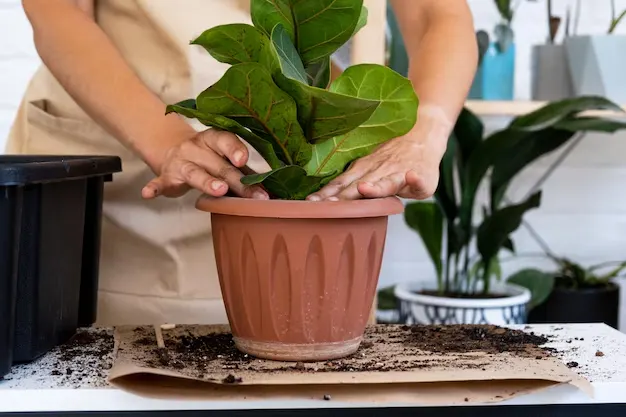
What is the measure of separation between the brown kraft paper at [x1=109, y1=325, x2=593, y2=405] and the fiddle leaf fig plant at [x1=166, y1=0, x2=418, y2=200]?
15cm

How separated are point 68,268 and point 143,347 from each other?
0.11 m

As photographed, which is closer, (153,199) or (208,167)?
(208,167)

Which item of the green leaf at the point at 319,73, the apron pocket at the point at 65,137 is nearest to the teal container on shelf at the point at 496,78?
the apron pocket at the point at 65,137

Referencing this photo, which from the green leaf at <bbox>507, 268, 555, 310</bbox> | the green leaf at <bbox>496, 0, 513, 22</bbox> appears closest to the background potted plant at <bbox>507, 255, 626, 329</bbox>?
the green leaf at <bbox>507, 268, 555, 310</bbox>

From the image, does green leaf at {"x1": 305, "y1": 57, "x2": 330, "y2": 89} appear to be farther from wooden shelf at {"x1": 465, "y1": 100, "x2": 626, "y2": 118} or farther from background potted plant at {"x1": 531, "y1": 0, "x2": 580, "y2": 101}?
background potted plant at {"x1": 531, "y1": 0, "x2": 580, "y2": 101}

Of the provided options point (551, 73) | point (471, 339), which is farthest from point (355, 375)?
point (551, 73)

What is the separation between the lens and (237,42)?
2.02 feet

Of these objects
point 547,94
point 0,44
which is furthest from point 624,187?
point 0,44

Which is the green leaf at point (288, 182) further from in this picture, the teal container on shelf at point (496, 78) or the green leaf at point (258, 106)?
the teal container on shelf at point (496, 78)

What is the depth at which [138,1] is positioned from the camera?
1000mm

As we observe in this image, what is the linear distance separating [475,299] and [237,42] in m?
1.01

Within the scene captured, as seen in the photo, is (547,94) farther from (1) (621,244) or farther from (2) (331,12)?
(2) (331,12)

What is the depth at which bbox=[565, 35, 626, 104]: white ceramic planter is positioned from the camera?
1685mm

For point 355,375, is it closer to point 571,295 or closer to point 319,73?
point 319,73
